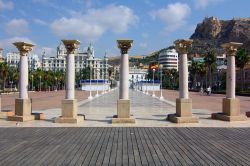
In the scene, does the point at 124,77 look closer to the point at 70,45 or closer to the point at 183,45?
the point at 70,45

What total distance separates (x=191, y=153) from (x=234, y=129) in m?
6.48

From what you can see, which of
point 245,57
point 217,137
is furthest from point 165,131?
point 245,57

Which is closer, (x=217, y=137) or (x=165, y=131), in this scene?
(x=217, y=137)

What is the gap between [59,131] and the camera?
15703mm

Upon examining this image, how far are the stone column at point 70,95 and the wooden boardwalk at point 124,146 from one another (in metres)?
2.54

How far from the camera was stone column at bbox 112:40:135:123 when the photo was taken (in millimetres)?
18781

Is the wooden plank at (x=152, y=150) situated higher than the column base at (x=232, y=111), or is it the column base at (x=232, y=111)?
the column base at (x=232, y=111)

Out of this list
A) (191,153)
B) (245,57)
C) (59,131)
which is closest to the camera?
(191,153)

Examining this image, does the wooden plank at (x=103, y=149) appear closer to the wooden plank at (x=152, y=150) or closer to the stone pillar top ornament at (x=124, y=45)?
the wooden plank at (x=152, y=150)

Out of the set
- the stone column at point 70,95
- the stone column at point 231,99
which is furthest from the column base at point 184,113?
the stone column at point 70,95

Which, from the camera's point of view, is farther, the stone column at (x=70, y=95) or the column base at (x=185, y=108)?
the column base at (x=185, y=108)

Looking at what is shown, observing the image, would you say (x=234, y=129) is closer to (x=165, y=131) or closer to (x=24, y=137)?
(x=165, y=131)

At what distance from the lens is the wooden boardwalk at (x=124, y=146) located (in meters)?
9.85

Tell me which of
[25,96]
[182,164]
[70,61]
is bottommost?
[182,164]
